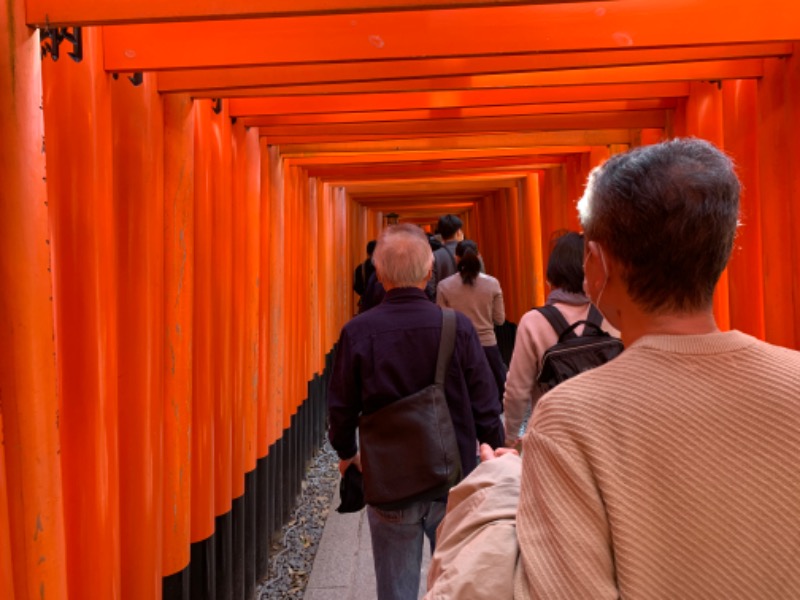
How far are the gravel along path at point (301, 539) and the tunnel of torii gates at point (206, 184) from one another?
0.95ft

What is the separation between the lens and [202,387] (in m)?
3.61

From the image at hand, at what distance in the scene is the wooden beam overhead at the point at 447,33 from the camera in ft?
8.09

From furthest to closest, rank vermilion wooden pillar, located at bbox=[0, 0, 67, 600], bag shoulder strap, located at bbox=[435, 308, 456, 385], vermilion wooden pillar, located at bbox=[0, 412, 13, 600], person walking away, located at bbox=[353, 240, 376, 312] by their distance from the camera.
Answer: person walking away, located at bbox=[353, 240, 376, 312] → bag shoulder strap, located at bbox=[435, 308, 456, 385] → vermilion wooden pillar, located at bbox=[0, 0, 67, 600] → vermilion wooden pillar, located at bbox=[0, 412, 13, 600]

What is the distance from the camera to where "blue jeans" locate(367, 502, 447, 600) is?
3.04 meters

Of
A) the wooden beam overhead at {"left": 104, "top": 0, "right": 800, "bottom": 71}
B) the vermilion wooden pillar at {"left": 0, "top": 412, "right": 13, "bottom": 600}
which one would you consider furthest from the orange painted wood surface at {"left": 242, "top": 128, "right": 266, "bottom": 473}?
the vermilion wooden pillar at {"left": 0, "top": 412, "right": 13, "bottom": 600}

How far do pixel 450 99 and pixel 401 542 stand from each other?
87.2 inches

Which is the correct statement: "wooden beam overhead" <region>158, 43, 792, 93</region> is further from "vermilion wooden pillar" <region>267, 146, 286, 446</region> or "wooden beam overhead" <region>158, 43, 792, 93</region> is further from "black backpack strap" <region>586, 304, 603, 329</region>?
"vermilion wooden pillar" <region>267, 146, 286, 446</region>

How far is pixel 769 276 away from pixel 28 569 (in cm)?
278

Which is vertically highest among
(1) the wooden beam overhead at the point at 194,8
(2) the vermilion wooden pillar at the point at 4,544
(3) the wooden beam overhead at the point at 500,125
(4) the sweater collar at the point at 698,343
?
(3) the wooden beam overhead at the point at 500,125

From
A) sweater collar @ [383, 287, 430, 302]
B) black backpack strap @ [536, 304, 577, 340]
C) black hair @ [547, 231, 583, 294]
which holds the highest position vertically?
black hair @ [547, 231, 583, 294]

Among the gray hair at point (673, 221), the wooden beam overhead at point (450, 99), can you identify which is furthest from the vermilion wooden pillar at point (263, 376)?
the gray hair at point (673, 221)

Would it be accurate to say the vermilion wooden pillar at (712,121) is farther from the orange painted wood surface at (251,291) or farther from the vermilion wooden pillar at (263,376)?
the vermilion wooden pillar at (263,376)

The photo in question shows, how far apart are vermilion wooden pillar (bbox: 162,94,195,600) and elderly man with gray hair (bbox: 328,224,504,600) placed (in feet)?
2.19

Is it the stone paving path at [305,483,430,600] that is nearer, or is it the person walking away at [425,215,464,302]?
the stone paving path at [305,483,430,600]
